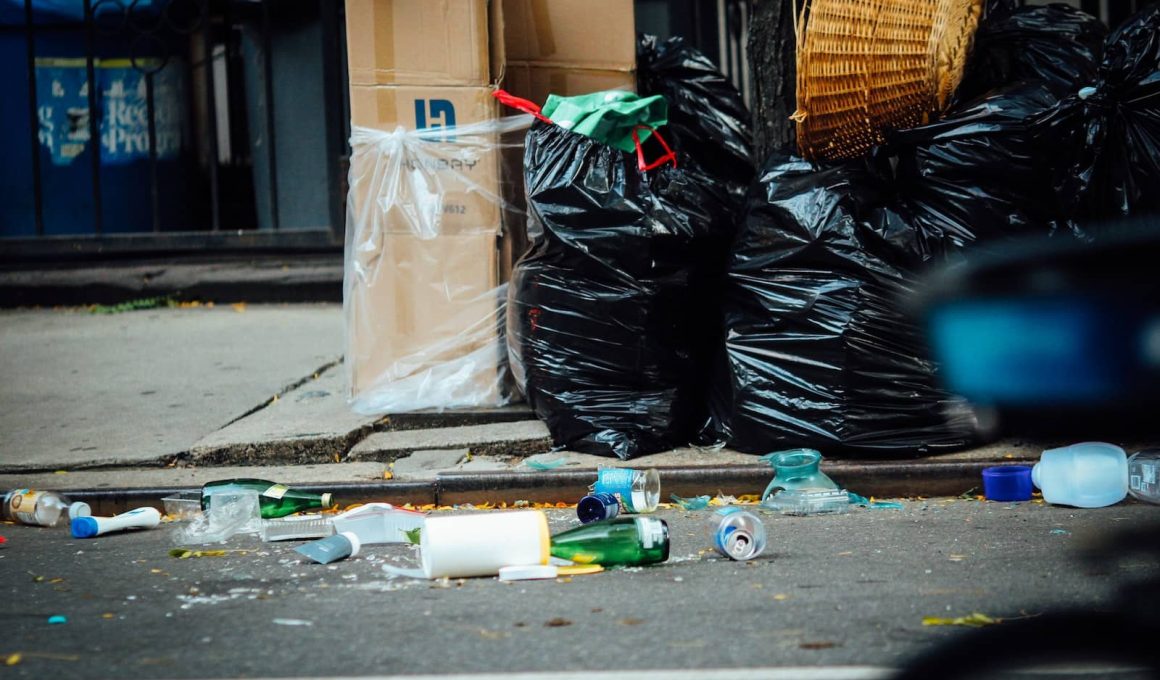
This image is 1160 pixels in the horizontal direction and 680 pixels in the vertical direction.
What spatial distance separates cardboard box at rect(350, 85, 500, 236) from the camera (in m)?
4.71

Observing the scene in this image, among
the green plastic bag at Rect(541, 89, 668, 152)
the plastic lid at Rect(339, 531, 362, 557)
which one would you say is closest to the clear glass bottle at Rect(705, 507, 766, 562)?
the plastic lid at Rect(339, 531, 362, 557)

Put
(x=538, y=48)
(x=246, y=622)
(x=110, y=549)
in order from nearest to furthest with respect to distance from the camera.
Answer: (x=246, y=622) < (x=110, y=549) < (x=538, y=48)

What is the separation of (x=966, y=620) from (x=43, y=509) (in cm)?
288

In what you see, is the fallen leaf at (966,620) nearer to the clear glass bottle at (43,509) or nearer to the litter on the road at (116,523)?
the litter on the road at (116,523)

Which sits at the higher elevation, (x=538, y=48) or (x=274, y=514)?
(x=538, y=48)

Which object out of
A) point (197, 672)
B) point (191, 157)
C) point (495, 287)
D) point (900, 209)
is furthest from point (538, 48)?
point (191, 157)

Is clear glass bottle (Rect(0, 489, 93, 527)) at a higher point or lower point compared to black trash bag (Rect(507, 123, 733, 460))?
lower

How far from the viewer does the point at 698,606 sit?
277 cm

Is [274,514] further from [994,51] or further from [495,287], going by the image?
[994,51]

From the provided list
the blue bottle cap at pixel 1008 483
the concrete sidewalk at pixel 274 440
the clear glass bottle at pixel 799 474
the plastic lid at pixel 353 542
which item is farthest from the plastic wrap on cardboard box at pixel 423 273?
the blue bottle cap at pixel 1008 483

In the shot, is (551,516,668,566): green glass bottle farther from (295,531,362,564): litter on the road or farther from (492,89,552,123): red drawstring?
(492,89,552,123): red drawstring

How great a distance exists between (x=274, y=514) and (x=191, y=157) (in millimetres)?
5147

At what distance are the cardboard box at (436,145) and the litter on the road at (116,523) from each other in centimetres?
151

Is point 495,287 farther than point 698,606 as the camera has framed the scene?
Yes
